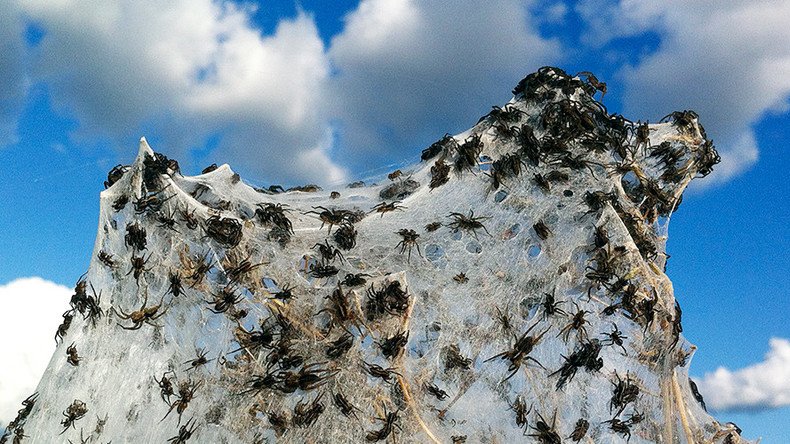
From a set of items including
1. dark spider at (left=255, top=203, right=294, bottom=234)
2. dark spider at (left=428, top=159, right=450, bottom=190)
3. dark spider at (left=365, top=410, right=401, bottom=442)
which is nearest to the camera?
dark spider at (left=365, top=410, right=401, bottom=442)

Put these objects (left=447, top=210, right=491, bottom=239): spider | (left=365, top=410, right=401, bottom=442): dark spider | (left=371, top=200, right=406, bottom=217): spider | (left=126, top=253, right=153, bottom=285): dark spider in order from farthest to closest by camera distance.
Answer: (left=371, top=200, right=406, bottom=217): spider → (left=447, top=210, right=491, bottom=239): spider → (left=126, top=253, right=153, bottom=285): dark spider → (left=365, top=410, right=401, bottom=442): dark spider

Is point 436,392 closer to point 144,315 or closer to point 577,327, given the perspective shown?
point 577,327

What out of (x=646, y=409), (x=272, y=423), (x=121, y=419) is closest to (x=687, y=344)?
(x=646, y=409)

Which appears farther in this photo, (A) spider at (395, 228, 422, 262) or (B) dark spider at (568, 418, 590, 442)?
(A) spider at (395, 228, 422, 262)

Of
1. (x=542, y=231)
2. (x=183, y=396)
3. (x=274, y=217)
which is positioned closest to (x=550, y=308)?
(x=542, y=231)

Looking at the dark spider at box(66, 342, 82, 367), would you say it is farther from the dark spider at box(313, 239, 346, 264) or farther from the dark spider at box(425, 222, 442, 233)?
the dark spider at box(425, 222, 442, 233)

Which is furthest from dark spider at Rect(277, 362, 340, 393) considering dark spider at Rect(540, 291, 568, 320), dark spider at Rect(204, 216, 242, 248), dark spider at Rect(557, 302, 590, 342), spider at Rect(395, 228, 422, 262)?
dark spider at Rect(557, 302, 590, 342)

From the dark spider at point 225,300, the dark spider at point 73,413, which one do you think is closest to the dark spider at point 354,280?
the dark spider at point 225,300

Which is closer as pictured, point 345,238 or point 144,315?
point 144,315
